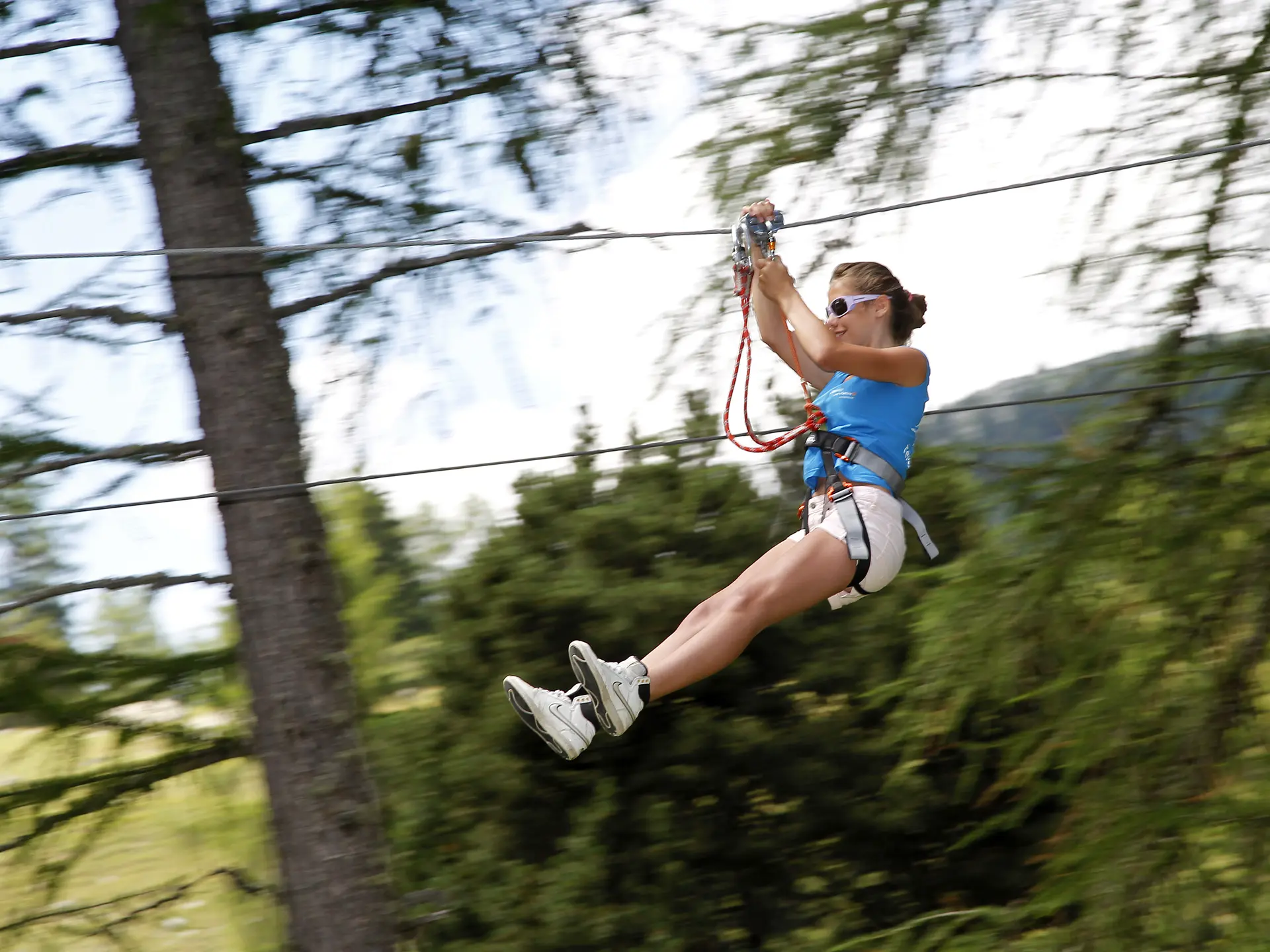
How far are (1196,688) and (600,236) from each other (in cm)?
226

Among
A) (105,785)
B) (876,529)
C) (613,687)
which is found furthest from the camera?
(105,785)

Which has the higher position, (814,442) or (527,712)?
(814,442)

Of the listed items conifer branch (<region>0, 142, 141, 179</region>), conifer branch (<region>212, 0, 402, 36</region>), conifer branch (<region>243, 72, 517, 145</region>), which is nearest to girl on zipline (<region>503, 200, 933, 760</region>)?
conifer branch (<region>243, 72, 517, 145</region>)

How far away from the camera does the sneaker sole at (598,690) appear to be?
3107 mm

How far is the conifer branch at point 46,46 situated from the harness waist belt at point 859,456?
3.05 metres

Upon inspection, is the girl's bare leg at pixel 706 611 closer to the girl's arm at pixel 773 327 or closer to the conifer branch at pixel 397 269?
the girl's arm at pixel 773 327

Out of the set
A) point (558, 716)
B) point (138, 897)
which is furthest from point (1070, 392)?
point (138, 897)

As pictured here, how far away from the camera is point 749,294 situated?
10.8 feet

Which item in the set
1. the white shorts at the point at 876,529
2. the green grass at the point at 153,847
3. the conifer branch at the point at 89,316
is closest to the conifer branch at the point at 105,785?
the green grass at the point at 153,847

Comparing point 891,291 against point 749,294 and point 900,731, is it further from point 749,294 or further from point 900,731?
point 900,731

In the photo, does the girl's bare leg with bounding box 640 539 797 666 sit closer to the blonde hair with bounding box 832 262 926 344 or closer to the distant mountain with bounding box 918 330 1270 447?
the blonde hair with bounding box 832 262 926 344

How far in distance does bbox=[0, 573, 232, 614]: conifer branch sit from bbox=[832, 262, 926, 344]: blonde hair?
2535 mm

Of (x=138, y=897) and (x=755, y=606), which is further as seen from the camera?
(x=138, y=897)

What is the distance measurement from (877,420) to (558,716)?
1153mm
